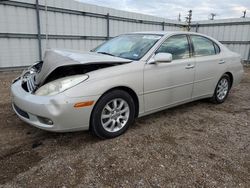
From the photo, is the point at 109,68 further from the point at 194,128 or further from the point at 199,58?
the point at 199,58

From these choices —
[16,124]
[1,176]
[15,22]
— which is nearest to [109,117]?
[1,176]

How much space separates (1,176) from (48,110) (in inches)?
30.2

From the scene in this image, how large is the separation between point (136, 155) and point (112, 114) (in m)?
0.63

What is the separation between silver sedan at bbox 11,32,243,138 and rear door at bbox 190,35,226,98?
0.06 feet

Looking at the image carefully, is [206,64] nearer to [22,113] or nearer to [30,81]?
[30,81]

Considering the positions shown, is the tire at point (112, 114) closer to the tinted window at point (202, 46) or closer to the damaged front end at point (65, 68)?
the damaged front end at point (65, 68)

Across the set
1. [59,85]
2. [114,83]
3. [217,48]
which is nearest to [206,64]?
[217,48]

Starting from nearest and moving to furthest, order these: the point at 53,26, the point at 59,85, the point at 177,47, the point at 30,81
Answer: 1. the point at 59,85
2. the point at 30,81
3. the point at 177,47
4. the point at 53,26

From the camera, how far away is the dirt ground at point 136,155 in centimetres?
206

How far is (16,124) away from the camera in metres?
3.23

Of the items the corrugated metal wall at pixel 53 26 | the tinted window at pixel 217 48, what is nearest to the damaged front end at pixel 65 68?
the tinted window at pixel 217 48

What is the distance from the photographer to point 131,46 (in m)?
3.43

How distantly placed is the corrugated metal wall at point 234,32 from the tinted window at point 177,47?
9610 mm

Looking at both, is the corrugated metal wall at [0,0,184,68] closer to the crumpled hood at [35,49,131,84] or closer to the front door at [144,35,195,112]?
the crumpled hood at [35,49,131,84]
